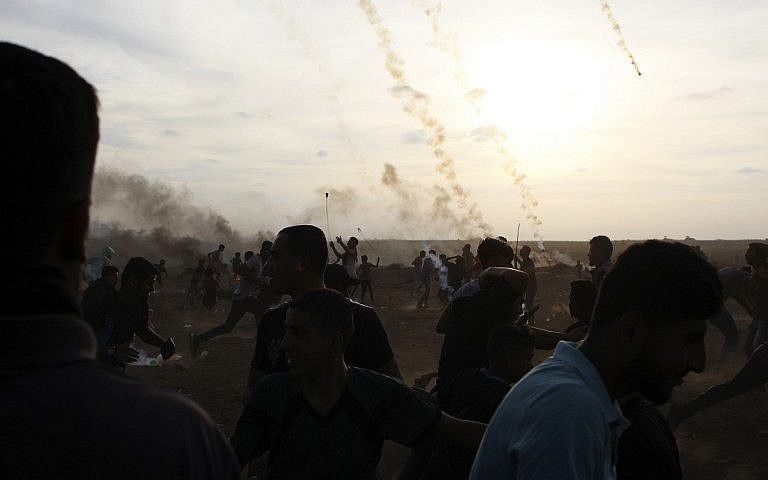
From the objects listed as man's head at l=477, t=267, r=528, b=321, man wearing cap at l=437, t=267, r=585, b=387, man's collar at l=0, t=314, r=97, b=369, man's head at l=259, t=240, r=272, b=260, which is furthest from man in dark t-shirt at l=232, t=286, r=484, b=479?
man's head at l=259, t=240, r=272, b=260

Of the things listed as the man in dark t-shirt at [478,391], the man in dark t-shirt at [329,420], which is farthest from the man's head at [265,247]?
the man in dark t-shirt at [329,420]

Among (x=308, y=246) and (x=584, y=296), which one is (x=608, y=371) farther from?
(x=584, y=296)

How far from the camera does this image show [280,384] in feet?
11.1

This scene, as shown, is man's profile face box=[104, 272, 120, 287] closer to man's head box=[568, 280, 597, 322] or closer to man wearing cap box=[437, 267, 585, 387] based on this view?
man wearing cap box=[437, 267, 585, 387]

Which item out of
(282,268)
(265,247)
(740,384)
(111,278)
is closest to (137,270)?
(111,278)

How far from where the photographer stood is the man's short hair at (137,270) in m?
7.09

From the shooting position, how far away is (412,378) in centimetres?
1209

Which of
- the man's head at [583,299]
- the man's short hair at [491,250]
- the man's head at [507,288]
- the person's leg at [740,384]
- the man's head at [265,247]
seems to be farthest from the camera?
the man's head at [265,247]

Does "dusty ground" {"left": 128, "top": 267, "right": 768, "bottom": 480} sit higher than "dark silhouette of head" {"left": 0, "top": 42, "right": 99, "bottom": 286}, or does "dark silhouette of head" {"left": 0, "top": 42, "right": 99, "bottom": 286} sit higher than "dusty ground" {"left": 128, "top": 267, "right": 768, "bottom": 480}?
"dark silhouette of head" {"left": 0, "top": 42, "right": 99, "bottom": 286}

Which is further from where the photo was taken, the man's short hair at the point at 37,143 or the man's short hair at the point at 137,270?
the man's short hair at the point at 137,270

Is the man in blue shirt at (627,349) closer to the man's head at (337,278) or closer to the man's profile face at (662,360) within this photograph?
the man's profile face at (662,360)

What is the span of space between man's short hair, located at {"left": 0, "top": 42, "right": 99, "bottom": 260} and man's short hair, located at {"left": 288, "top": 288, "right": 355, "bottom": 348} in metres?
2.57

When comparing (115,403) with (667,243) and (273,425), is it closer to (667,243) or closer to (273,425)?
(667,243)

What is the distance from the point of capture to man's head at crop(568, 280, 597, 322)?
5.86 m
